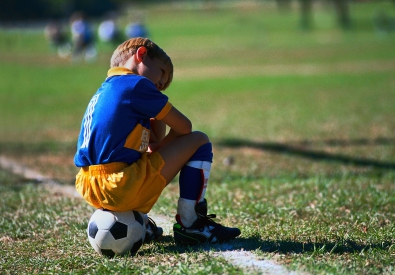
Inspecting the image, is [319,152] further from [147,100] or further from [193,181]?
[147,100]

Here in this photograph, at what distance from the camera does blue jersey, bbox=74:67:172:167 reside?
424 centimetres

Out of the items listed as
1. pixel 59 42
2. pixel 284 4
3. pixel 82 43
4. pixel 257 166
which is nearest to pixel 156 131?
pixel 257 166

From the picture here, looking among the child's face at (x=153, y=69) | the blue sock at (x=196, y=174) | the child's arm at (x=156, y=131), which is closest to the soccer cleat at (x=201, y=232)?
the blue sock at (x=196, y=174)

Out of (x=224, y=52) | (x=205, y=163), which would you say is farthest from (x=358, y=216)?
(x=224, y=52)

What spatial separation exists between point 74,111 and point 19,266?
34.8 feet

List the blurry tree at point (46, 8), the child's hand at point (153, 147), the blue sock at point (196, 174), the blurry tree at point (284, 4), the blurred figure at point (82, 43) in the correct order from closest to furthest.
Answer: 1. the blue sock at point (196, 174)
2. the child's hand at point (153, 147)
3. the blurred figure at point (82, 43)
4. the blurry tree at point (46, 8)
5. the blurry tree at point (284, 4)

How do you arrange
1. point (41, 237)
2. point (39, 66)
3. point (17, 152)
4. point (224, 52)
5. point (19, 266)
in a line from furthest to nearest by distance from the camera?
point (224, 52)
point (39, 66)
point (17, 152)
point (41, 237)
point (19, 266)

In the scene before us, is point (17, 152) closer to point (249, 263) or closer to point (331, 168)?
point (331, 168)

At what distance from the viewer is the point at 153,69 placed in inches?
177

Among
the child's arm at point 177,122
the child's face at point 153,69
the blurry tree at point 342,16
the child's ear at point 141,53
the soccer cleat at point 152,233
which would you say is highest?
the child's ear at point 141,53

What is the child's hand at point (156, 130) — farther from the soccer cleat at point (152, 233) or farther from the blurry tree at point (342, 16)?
the blurry tree at point (342, 16)

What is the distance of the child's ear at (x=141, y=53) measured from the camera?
442 cm

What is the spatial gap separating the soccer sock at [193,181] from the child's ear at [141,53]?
752 mm

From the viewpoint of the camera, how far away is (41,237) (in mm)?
5207
